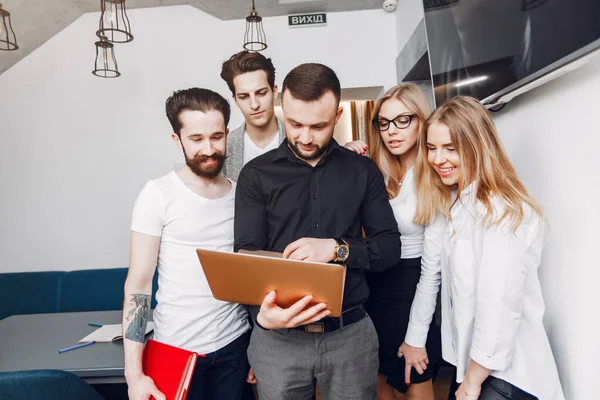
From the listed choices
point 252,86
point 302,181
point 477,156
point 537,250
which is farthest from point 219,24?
point 537,250

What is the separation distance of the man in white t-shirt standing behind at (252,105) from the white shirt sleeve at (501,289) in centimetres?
113

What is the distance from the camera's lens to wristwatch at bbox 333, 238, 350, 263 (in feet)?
3.63

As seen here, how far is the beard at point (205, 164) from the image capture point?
4.36 ft

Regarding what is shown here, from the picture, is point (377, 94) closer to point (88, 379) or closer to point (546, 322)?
point (546, 322)

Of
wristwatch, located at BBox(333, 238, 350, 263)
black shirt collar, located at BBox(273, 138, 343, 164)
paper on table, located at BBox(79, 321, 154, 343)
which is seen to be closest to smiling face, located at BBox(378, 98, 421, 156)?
black shirt collar, located at BBox(273, 138, 343, 164)

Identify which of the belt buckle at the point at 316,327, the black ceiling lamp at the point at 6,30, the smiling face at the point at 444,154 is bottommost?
the belt buckle at the point at 316,327

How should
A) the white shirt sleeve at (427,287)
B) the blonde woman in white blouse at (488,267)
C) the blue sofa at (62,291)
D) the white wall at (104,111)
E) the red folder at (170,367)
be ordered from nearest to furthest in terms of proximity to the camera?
1. the blonde woman in white blouse at (488,267)
2. the red folder at (170,367)
3. the white shirt sleeve at (427,287)
4. the blue sofa at (62,291)
5. the white wall at (104,111)

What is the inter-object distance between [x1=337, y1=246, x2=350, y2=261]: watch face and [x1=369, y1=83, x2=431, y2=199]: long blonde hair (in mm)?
520

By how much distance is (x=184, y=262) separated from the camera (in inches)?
51.5

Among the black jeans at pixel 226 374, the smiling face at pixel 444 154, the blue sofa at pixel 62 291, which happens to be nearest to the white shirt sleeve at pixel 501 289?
the smiling face at pixel 444 154

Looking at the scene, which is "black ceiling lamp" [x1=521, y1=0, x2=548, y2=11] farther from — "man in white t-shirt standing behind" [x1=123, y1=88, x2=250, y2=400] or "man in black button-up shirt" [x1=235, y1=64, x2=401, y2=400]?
"man in white t-shirt standing behind" [x1=123, y1=88, x2=250, y2=400]

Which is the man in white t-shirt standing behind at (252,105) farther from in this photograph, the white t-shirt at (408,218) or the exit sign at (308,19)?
the exit sign at (308,19)

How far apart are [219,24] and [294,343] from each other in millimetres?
3052

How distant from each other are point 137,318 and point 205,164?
0.55 metres
